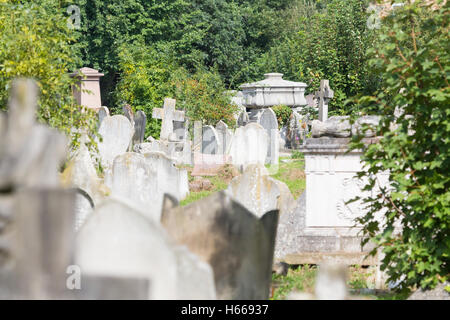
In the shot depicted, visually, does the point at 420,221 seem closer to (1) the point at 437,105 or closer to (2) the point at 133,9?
(1) the point at 437,105

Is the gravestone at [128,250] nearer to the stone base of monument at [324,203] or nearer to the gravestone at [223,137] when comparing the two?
the stone base of monument at [324,203]

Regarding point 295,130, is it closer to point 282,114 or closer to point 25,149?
point 282,114

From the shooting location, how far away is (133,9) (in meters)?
35.6

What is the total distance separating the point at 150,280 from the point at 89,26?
32.8 meters

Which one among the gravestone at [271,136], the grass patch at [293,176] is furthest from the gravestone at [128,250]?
the gravestone at [271,136]

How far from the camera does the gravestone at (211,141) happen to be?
60.6 feet

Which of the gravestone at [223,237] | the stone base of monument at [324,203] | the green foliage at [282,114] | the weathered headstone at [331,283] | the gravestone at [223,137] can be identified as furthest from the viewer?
the green foliage at [282,114]

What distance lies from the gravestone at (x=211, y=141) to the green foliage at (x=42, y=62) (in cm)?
981

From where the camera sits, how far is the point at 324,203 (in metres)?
8.51

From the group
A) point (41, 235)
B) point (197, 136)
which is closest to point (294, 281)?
point (41, 235)

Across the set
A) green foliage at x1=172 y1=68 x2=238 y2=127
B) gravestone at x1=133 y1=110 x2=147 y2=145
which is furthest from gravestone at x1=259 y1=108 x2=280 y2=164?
green foliage at x1=172 y1=68 x2=238 y2=127

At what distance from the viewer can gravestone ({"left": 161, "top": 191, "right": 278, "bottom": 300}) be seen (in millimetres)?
3656
